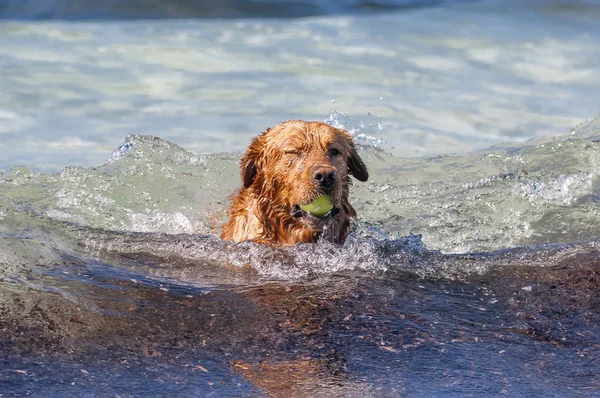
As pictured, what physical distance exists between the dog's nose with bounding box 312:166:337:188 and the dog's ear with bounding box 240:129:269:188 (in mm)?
852

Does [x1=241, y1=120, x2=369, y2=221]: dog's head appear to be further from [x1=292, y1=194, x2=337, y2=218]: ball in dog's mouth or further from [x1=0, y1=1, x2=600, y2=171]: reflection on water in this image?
[x1=0, y1=1, x2=600, y2=171]: reflection on water

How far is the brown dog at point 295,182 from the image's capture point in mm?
6773

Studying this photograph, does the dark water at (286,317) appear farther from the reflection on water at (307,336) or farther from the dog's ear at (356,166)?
the dog's ear at (356,166)

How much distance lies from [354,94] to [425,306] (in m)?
8.69

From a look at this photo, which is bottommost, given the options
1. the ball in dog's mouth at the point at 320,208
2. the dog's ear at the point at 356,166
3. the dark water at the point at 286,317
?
the dark water at the point at 286,317

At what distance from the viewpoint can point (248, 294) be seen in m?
5.53

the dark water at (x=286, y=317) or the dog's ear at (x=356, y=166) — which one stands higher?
the dog's ear at (x=356, y=166)

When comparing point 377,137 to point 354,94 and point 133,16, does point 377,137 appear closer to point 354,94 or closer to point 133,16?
point 354,94

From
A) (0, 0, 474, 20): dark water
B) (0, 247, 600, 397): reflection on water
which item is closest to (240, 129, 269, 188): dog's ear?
(0, 247, 600, 397): reflection on water

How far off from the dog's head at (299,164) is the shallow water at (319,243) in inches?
18.4

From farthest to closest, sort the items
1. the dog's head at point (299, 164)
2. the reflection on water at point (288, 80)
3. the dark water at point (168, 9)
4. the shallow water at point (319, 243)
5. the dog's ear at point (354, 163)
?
the dark water at point (168, 9) → the reflection on water at point (288, 80) → the dog's ear at point (354, 163) → the dog's head at point (299, 164) → the shallow water at point (319, 243)

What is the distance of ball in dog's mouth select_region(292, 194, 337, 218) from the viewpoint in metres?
6.77

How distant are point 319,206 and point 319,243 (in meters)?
0.31

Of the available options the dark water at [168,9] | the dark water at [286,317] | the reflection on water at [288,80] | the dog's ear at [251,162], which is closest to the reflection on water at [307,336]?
the dark water at [286,317]
